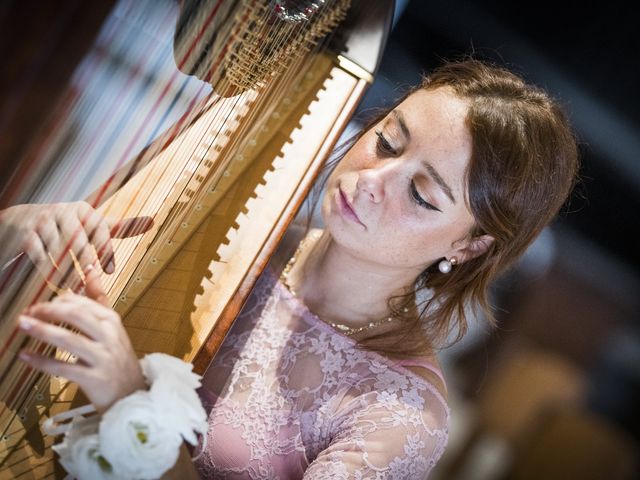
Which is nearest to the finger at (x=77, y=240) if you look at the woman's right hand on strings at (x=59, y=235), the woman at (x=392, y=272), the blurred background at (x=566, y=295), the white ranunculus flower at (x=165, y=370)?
the woman's right hand on strings at (x=59, y=235)

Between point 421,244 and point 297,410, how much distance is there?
49cm

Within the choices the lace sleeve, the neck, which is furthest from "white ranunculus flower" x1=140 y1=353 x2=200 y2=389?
the neck

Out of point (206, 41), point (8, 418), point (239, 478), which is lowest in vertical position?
point (239, 478)

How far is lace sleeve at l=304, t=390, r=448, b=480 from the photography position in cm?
135

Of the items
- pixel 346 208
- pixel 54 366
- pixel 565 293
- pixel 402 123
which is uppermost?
pixel 402 123

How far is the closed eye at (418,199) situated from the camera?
1484 mm

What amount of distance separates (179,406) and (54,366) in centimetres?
18

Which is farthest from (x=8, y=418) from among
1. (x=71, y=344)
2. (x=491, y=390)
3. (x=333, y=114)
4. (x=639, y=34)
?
(x=639, y=34)

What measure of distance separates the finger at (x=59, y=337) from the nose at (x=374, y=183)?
2.45 feet

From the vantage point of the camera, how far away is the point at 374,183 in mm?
1482

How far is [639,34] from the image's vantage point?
1926 mm

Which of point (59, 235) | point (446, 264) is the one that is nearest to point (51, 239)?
point (59, 235)

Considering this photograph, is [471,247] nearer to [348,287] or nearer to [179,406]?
[348,287]

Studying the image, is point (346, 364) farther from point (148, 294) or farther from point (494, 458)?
point (494, 458)
